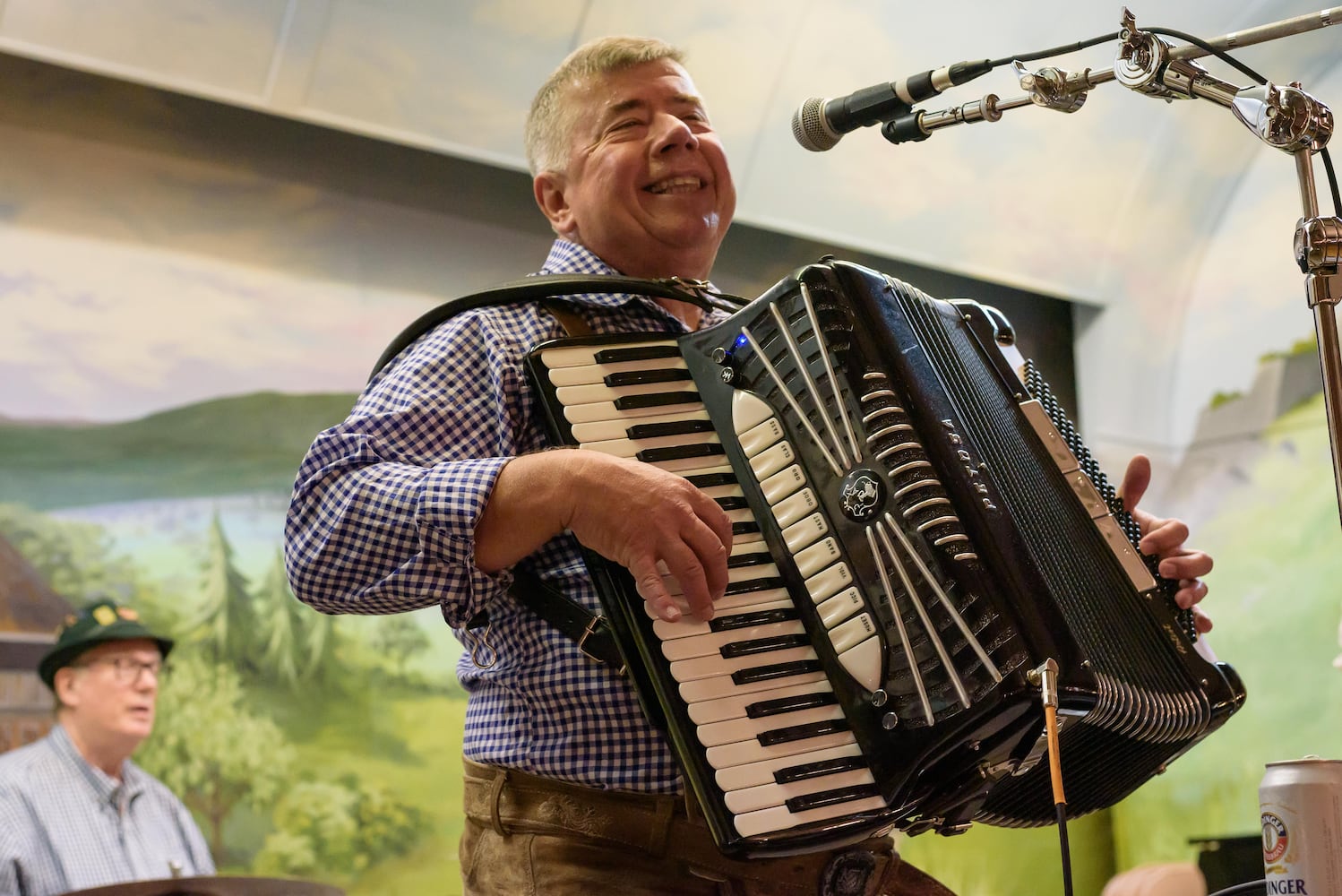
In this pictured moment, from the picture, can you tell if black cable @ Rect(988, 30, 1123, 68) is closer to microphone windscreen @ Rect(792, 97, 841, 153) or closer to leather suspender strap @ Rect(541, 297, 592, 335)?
microphone windscreen @ Rect(792, 97, 841, 153)

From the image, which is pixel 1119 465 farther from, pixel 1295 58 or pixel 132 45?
pixel 132 45

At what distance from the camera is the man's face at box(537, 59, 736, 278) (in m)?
1.75

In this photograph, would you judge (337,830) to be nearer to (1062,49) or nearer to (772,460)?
(772,460)

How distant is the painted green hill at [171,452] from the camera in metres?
3.28

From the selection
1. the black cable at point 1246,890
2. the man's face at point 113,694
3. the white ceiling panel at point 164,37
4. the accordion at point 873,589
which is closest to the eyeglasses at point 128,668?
the man's face at point 113,694

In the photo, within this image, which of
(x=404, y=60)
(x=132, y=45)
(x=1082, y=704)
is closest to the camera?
(x=1082, y=704)

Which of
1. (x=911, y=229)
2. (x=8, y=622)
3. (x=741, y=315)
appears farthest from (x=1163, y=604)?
(x=911, y=229)

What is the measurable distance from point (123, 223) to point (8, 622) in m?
1.15

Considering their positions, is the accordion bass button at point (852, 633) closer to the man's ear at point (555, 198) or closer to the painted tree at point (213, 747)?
the man's ear at point (555, 198)

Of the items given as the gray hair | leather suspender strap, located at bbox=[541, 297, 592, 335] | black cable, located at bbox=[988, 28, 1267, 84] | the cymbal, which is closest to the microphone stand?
black cable, located at bbox=[988, 28, 1267, 84]

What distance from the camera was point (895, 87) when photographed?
147cm

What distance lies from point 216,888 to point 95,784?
619mm

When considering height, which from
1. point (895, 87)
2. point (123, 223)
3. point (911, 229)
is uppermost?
point (911, 229)

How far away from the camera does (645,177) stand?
1.76 m
